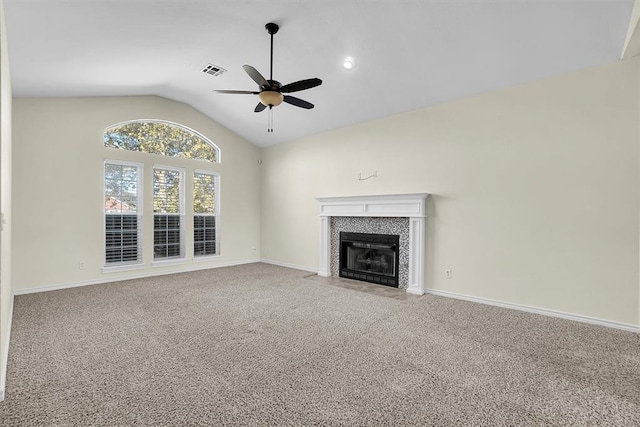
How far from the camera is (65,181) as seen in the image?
5.00 metres

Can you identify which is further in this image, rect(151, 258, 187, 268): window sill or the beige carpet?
rect(151, 258, 187, 268): window sill

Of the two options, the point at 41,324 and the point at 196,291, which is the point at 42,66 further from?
the point at 196,291

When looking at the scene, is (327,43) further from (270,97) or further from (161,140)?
(161,140)

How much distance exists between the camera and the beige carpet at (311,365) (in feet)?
6.33

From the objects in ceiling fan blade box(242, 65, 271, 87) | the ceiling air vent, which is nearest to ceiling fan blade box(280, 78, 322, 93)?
ceiling fan blade box(242, 65, 271, 87)

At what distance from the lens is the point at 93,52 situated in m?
3.60

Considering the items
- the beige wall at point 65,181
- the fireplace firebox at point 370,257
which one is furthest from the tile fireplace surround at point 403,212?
the beige wall at point 65,181

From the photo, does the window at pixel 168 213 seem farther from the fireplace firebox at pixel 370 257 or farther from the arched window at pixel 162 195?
Result: the fireplace firebox at pixel 370 257

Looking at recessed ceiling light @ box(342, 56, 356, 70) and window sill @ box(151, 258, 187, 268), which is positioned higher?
recessed ceiling light @ box(342, 56, 356, 70)

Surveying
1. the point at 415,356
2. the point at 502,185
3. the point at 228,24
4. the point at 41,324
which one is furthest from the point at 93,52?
the point at 502,185

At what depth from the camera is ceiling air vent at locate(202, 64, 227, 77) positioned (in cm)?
461

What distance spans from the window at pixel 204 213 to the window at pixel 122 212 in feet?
3.50

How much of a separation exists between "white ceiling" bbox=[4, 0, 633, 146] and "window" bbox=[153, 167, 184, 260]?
1.75m

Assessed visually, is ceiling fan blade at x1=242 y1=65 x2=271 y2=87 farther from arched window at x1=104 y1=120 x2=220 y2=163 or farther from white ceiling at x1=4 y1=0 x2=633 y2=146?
arched window at x1=104 y1=120 x2=220 y2=163
